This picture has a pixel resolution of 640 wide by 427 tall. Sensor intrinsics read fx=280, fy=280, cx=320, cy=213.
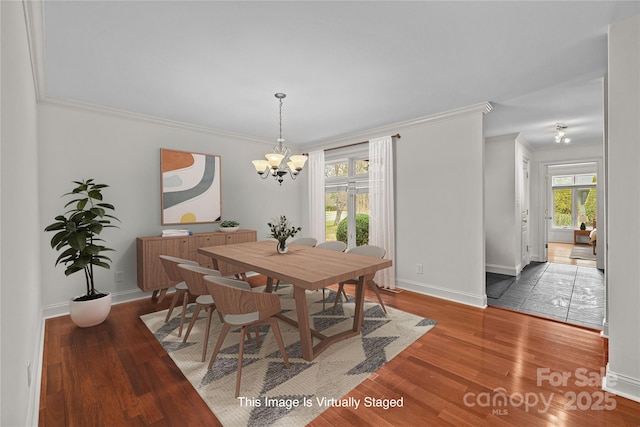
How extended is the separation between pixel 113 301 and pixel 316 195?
142 inches

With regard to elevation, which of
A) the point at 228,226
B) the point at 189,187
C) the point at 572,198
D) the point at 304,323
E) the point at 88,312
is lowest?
the point at 88,312

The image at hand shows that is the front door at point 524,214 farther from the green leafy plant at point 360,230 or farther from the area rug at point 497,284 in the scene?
the green leafy plant at point 360,230

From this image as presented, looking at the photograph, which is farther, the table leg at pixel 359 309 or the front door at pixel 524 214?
the front door at pixel 524 214

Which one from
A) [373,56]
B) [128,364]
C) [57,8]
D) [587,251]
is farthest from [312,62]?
[587,251]

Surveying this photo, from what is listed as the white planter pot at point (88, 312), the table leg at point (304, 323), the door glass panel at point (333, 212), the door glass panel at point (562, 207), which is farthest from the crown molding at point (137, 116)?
the door glass panel at point (562, 207)

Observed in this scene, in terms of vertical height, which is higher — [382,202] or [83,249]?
[382,202]

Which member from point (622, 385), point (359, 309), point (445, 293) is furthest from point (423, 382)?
point (445, 293)

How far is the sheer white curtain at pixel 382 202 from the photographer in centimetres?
443

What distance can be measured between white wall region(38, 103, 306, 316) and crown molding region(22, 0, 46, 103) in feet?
2.72

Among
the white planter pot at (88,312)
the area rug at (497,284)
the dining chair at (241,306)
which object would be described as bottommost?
the area rug at (497,284)

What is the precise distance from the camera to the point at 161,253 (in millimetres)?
3795

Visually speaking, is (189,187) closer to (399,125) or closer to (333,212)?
(333,212)

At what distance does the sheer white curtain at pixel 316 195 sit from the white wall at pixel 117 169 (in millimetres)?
1378

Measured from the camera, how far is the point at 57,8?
1.81m
